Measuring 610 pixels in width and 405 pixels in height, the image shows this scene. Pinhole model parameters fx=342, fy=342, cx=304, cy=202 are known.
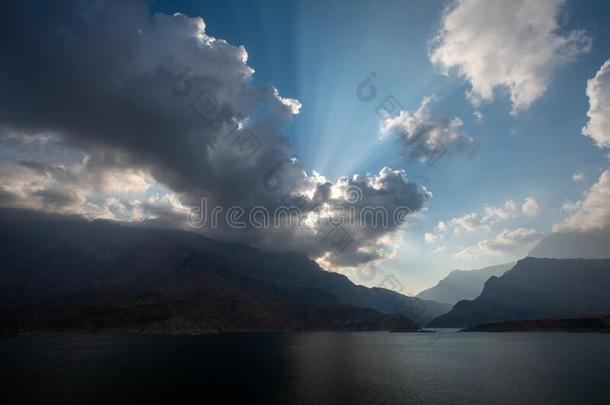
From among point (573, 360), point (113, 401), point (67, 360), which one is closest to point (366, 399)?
point (113, 401)

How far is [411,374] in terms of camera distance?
115000mm

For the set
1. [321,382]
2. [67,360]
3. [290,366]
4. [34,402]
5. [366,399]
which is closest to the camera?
[34,402]

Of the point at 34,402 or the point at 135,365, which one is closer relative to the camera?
the point at 34,402

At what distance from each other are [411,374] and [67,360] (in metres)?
134

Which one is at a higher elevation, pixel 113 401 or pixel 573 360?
pixel 113 401

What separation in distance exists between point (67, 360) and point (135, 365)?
1511 inches

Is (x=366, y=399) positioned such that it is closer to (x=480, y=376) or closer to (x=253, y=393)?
(x=253, y=393)

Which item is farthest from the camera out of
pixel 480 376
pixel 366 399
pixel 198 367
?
pixel 198 367

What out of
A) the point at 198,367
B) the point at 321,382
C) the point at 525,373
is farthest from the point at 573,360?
the point at 198,367

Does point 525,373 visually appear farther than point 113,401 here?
Yes

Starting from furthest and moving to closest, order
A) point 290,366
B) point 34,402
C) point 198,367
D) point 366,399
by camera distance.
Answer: point 290,366 < point 198,367 < point 366,399 < point 34,402

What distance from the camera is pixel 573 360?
141 metres

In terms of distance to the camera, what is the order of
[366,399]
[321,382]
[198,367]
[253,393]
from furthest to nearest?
[198,367] → [321,382] → [253,393] → [366,399]

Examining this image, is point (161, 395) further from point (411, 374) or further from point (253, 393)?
point (411, 374)
